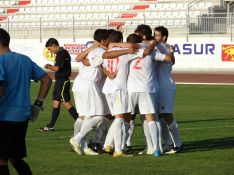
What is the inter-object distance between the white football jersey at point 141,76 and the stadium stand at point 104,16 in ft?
93.9

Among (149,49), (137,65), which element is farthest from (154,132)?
(149,49)

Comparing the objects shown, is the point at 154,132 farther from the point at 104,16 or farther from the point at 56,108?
the point at 104,16

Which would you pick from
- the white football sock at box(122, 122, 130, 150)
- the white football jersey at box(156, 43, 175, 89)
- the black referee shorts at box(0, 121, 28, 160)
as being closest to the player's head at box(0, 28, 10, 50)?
the black referee shorts at box(0, 121, 28, 160)

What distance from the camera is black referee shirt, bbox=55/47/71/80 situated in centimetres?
1709

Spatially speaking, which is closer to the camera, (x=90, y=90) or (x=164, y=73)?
(x=90, y=90)

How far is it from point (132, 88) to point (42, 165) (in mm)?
2065

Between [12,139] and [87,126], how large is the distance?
434cm

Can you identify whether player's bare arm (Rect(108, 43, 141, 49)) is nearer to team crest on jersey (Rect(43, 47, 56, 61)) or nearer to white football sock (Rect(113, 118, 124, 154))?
white football sock (Rect(113, 118, 124, 154))

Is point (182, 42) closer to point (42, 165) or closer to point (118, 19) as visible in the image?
point (118, 19)

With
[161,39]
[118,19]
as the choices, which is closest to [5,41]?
[161,39]

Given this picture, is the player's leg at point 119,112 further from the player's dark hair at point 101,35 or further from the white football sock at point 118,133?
the player's dark hair at point 101,35

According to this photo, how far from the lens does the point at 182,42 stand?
4109 cm

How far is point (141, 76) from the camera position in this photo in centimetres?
1288

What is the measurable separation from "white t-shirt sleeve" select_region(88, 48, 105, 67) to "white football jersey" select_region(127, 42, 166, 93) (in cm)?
56
